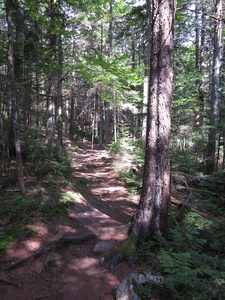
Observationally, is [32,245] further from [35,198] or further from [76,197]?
[76,197]

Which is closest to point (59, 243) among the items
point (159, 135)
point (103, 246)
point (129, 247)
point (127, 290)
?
point (103, 246)

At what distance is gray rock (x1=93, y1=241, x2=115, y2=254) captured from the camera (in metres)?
4.45

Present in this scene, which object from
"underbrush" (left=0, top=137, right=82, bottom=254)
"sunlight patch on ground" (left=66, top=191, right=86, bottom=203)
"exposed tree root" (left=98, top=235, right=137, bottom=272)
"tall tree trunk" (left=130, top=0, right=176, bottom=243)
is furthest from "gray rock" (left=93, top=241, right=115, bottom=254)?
"sunlight patch on ground" (left=66, top=191, right=86, bottom=203)

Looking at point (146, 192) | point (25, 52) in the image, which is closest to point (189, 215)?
point (146, 192)

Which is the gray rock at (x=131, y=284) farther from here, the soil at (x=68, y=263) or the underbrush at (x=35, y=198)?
the underbrush at (x=35, y=198)

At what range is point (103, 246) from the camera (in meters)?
4.55

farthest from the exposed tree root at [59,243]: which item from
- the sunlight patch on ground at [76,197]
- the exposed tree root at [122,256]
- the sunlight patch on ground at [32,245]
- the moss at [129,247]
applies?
the sunlight patch on ground at [76,197]

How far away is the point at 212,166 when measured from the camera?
10359 millimetres

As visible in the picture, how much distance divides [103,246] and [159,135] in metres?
3.09

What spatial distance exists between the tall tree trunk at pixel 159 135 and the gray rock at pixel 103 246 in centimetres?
77

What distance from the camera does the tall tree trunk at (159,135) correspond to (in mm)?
4176

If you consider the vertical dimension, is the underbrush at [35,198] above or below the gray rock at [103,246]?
above

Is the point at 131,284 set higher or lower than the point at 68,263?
higher

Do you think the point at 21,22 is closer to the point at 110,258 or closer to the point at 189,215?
the point at 110,258
